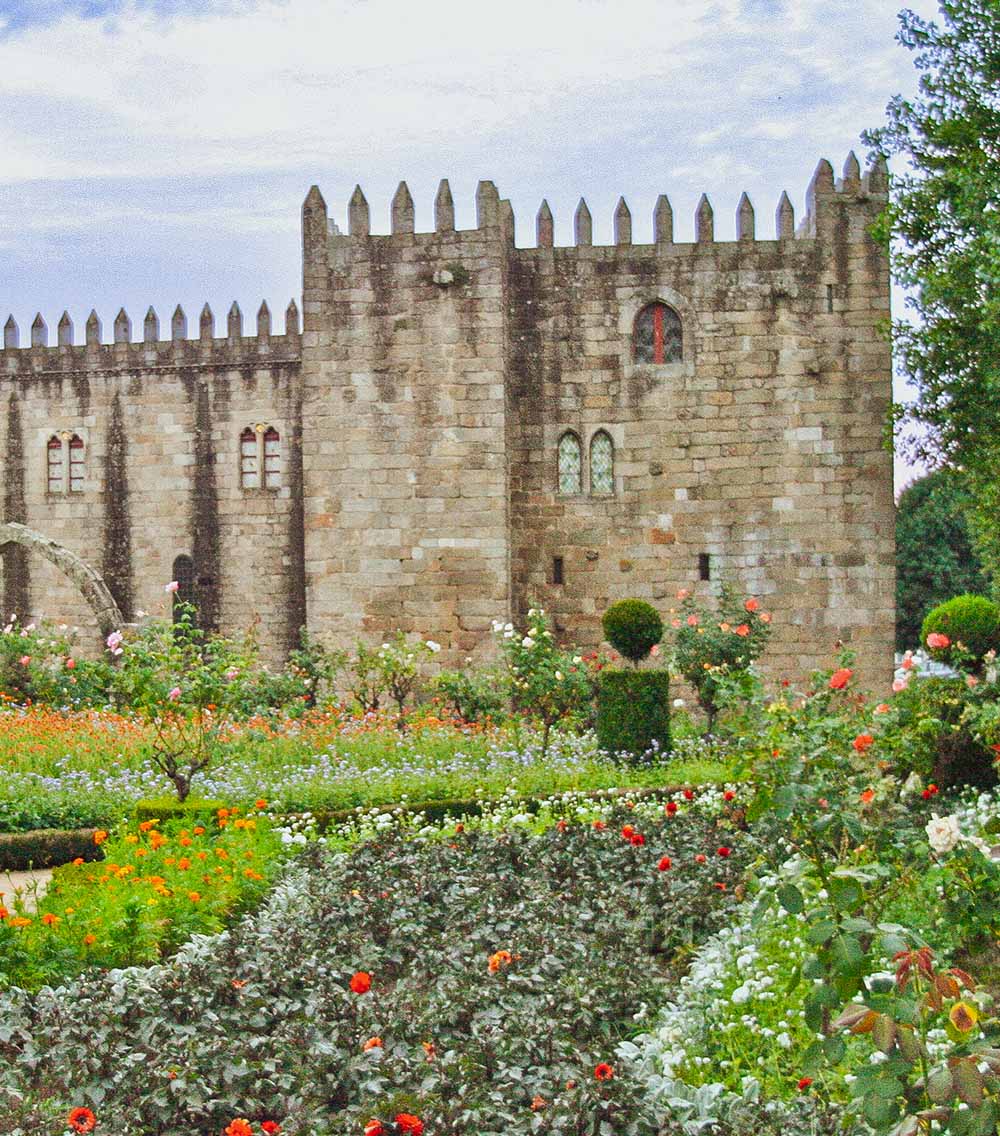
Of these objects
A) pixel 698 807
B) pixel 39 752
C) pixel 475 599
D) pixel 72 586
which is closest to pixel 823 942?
pixel 698 807

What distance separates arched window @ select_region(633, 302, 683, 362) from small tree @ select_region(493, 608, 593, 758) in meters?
4.71

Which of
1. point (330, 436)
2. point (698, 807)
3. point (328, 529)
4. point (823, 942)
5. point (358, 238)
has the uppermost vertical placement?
point (358, 238)

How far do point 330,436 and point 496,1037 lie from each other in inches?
521

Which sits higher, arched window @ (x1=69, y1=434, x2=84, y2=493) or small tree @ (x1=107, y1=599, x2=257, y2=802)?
arched window @ (x1=69, y1=434, x2=84, y2=493)

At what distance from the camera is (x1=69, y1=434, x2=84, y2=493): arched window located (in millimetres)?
21578

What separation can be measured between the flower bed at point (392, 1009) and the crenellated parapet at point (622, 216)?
11.6 meters

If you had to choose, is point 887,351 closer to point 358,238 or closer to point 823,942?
point 358,238

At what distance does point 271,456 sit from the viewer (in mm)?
20812

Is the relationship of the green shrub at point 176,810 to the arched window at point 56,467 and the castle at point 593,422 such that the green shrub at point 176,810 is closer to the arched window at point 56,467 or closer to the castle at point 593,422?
the castle at point 593,422

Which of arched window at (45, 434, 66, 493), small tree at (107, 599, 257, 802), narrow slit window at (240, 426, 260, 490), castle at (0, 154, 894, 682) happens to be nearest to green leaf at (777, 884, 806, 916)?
small tree at (107, 599, 257, 802)

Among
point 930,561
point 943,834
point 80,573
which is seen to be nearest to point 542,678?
point 80,573

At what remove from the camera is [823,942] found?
11.2ft

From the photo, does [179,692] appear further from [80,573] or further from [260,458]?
[260,458]

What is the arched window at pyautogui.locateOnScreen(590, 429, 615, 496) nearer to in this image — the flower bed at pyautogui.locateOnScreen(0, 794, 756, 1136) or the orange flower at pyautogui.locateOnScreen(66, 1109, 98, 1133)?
the flower bed at pyautogui.locateOnScreen(0, 794, 756, 1136)
